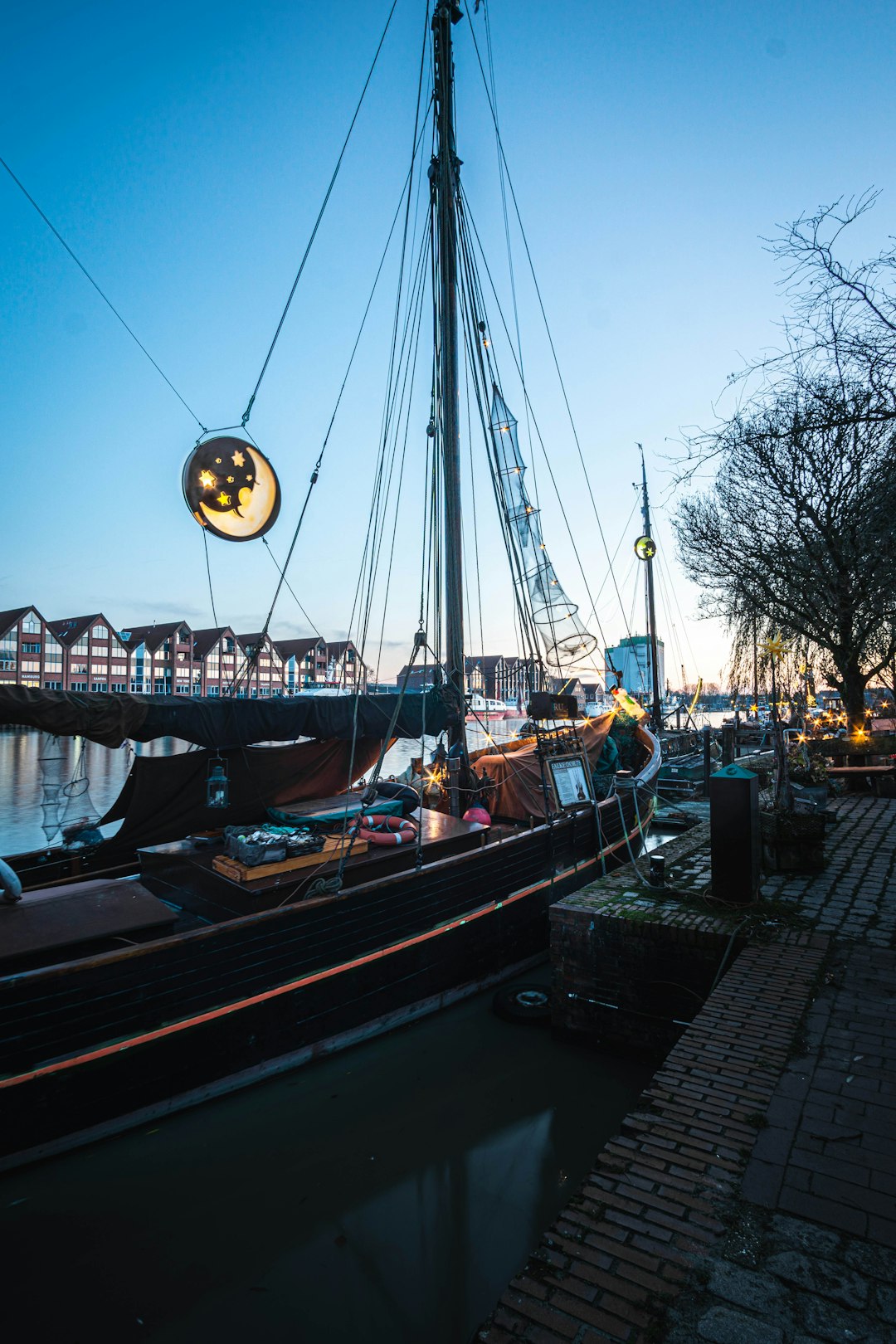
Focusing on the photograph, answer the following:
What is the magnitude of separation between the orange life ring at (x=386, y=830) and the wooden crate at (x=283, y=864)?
0.23 metres

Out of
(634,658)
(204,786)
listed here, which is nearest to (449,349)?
(204,786)

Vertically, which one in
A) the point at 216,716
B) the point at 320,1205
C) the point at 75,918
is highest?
the point at 216,716

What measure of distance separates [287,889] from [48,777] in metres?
18.5

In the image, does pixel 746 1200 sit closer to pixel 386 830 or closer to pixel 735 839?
pixel 735 839

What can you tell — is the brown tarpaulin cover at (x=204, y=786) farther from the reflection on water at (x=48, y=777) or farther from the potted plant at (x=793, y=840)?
the potted plant at (x=793, y=840)

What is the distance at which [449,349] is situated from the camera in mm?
10086

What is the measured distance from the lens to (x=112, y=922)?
5547mm

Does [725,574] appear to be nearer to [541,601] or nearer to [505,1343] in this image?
[541,601]

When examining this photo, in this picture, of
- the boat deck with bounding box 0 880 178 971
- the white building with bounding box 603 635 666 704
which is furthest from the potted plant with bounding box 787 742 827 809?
the white building with bounding box 603 635 666 704

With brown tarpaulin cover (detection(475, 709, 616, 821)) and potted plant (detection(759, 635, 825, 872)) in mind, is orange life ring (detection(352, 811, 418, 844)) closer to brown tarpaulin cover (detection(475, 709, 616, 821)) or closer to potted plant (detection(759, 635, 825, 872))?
Result: brown tarpaulin cover (detection(475, 709, 616, 821))

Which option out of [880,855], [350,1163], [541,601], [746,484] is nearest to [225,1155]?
[350,1163]

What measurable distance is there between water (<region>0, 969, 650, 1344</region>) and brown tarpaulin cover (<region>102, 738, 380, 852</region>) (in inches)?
126

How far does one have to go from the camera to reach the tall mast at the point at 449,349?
995 cm

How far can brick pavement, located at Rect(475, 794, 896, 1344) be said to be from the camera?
7.44ft
